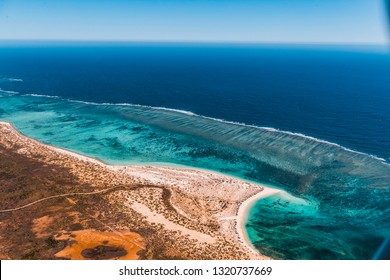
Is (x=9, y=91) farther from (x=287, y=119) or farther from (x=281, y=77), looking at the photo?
(x=281, y=77)

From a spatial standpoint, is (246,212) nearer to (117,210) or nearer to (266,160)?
(117,210)

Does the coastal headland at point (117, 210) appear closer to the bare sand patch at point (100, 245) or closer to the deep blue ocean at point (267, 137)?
the bare sand patch at point (100, 245)

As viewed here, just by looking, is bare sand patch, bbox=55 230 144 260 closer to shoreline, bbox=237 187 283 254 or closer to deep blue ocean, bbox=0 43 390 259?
shoreline, bbox=237 187 283 254

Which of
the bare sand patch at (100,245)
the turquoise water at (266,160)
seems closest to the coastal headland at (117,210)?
the bare sand patch at (100,245)

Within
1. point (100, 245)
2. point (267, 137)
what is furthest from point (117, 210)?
point (267, 137)

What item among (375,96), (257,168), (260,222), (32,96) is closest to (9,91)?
(32,96)

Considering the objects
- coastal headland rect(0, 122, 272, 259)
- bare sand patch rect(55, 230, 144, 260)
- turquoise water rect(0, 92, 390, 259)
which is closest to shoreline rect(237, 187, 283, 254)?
coastal headland rect(0, 122, 272, 259)

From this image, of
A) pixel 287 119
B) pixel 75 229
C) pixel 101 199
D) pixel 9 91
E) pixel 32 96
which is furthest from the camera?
pixel 9 91
